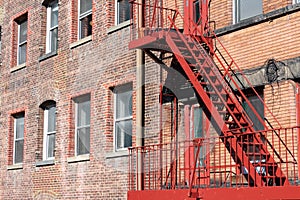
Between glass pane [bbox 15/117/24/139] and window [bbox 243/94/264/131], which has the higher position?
glass pane [bbox 15/117/24/139]

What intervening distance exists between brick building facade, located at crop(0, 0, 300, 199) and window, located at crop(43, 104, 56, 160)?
31 mm

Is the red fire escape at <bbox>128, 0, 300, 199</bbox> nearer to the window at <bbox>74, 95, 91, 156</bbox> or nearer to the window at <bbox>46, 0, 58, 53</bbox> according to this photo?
the window at <bbox>74, 95, 91, 156</bbox>

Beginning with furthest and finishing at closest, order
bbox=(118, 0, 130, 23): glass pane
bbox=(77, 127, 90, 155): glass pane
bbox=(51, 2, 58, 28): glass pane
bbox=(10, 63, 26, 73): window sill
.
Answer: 1. bbox=(10, 63, 26, 73): window sill
2. bbox=(51, 2, 58, 28): glass pane
3. bbox=(77, 127, 90, 155): glass pane
4. bbox=(118, 0, 130, 23): glass pane

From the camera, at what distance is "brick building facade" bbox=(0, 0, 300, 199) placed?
13.1 meters

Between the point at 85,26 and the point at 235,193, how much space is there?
9.37m

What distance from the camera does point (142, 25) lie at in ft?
53.8

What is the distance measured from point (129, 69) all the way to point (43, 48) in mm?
5375

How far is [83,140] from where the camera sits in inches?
744

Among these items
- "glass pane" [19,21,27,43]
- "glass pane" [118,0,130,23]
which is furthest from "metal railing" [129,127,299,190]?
"glass pane" [19,21,27,43]

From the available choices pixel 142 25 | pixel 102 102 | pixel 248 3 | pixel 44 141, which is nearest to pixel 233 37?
pixel 248 3

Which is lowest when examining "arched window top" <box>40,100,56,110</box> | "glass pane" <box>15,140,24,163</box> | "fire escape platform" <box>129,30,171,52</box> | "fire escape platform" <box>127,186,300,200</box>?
"fire escape platform" <box>127,186,300,200</box>

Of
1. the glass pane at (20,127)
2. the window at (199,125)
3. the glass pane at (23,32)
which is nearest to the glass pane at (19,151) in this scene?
the glass pane at (20,127)

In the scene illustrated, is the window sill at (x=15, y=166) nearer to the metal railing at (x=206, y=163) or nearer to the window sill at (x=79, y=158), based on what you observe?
the window sill at (x=79, y=158)

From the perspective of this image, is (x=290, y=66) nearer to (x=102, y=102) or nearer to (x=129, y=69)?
(x=129, y=69)
